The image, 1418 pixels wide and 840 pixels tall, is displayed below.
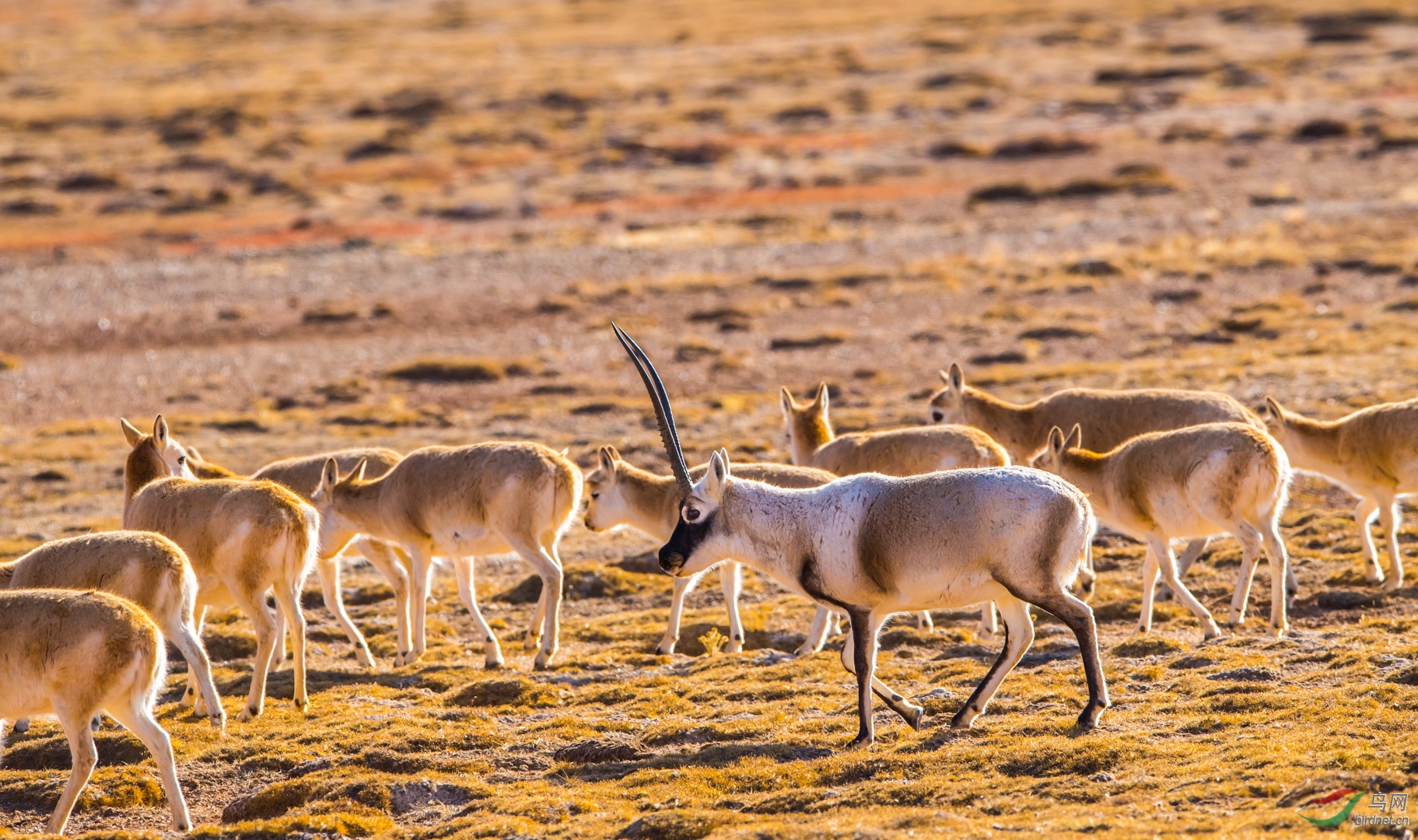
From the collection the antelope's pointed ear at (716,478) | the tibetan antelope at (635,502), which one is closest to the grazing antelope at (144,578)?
the antelope's pointed ear at (716,478)

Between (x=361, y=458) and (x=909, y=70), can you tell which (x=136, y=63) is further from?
(x=361, y=458)

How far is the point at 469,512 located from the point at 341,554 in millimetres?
2052

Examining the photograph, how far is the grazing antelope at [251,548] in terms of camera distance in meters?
14.3

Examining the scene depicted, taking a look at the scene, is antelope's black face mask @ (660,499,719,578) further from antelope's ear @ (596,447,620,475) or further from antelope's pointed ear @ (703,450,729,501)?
antelope's ear @ (596,447,620,475)

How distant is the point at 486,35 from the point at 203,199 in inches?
2403

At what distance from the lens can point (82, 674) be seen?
1100cm

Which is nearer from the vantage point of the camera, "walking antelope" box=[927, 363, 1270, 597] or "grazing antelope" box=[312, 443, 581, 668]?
"grazing antelope" box=[312, 443, 581, 668]

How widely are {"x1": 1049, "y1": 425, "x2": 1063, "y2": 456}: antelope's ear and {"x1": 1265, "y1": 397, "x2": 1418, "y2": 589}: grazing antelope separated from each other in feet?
9.92

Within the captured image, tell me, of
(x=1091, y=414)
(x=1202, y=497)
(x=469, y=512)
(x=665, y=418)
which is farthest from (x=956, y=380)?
(x=665, y=418)

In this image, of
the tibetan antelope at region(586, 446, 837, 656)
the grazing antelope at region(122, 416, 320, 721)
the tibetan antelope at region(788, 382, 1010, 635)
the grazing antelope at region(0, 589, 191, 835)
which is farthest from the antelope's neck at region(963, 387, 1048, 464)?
the grazing antelope at region(0, 589, 191, 835)

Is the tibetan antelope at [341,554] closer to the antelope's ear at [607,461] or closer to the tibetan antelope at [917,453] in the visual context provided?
the antelope's ear at [607,461]

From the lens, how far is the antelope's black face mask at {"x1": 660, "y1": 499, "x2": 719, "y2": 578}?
1290 cm

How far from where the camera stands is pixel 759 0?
129 m

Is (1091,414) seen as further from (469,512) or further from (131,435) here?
(131,435)
